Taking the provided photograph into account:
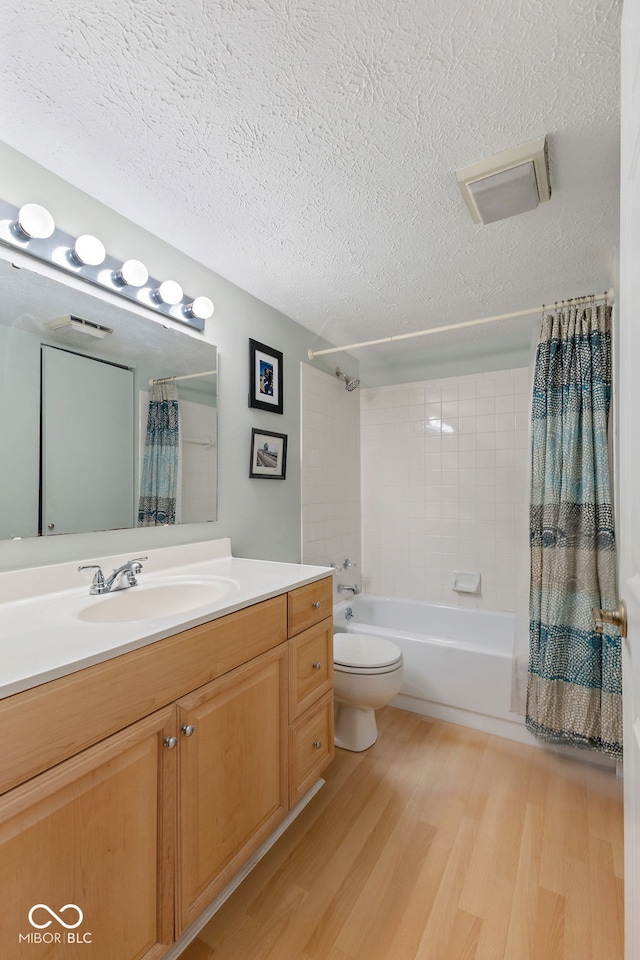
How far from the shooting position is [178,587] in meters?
1.45

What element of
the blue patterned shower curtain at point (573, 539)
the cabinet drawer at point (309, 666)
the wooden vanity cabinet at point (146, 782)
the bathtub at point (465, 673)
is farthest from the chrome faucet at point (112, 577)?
the blue patterned shower curtain at point (573, 539)

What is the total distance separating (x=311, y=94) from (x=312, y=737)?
6.42ft

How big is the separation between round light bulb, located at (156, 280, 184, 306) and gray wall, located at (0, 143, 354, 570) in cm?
6

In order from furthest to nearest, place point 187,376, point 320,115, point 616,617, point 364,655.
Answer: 1. point 364,655
2. point 187,376
3. point 320,115
4. point 616,617

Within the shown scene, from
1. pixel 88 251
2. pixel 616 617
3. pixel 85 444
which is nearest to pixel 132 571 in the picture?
pixel 85 444

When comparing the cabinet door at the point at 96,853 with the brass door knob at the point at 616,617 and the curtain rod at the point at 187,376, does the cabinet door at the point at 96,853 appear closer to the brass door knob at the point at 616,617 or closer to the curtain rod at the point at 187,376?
the brass door knob at the point at 616,617

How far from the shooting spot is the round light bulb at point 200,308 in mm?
1797

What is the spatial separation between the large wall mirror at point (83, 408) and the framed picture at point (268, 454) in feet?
1.19

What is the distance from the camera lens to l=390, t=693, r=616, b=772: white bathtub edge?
192cm

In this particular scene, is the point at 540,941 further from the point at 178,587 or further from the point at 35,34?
the point at 35,34

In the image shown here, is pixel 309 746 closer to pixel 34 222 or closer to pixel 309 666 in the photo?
pixel 309 666

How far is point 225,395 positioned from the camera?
78.0 inches

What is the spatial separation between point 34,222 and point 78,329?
0.31m

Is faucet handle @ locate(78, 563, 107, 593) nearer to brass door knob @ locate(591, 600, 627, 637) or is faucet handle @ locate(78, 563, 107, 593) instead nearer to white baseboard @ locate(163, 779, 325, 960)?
white baseboard @ locate(163, 779, 325, 960)
